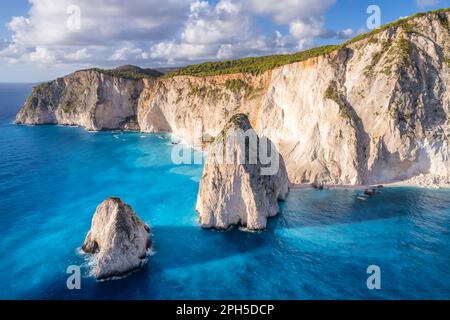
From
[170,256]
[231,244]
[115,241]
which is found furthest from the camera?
[231,244]

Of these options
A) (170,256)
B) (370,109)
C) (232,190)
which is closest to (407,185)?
(370,109)

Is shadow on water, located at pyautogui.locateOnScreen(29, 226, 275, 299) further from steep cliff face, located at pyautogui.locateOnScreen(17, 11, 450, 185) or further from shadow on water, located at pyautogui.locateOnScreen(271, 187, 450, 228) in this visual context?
steep cliff face, located at pyautogui.locateOnScreen(17, 11, 450, 185)

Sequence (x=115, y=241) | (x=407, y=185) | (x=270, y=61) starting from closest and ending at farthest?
(x=115, y=241), (x=407, y=185), (x=270, y=61)

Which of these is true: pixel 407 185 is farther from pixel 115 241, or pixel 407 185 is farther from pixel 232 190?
pixel 115 241

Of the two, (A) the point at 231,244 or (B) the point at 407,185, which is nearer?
(A) the point at 231,244

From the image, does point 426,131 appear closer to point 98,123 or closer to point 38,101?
point 98,123
